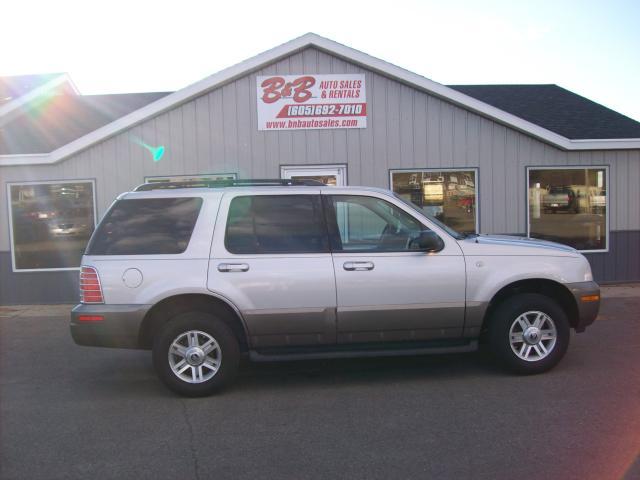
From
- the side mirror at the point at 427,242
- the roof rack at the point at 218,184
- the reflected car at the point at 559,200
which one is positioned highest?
the roof rack at the point at 218,184

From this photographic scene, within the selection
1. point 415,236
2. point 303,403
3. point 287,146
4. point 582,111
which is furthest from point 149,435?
point 582,111

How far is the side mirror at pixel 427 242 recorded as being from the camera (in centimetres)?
541

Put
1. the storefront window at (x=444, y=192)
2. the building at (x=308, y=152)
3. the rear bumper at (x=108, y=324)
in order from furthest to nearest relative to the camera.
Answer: the storefront window at (x=444, y=192), the building at (x=308, y=152), the rear bumper at (x=108, y=324)

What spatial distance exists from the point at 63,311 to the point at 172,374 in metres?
5.60

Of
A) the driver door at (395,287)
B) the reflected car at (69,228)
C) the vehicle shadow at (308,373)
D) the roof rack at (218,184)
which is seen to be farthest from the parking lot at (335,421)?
the reflected car at (69,228)

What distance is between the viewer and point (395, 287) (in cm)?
544

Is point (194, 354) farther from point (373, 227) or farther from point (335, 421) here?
→ point (373, 227)

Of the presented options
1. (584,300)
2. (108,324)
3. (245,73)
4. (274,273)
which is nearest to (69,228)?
(245,73)

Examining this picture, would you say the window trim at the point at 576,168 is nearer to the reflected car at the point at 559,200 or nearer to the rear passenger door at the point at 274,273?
the reflected car at the point at 559,200

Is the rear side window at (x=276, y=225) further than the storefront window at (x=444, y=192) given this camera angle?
No

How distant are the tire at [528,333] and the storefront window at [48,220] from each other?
25.8 feet

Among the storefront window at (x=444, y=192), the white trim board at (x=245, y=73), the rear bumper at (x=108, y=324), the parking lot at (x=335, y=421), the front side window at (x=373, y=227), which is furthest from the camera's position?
the storefront window at (x=444, y=192)

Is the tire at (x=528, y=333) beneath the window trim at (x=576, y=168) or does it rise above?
beneath

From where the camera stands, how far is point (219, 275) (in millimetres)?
5320
